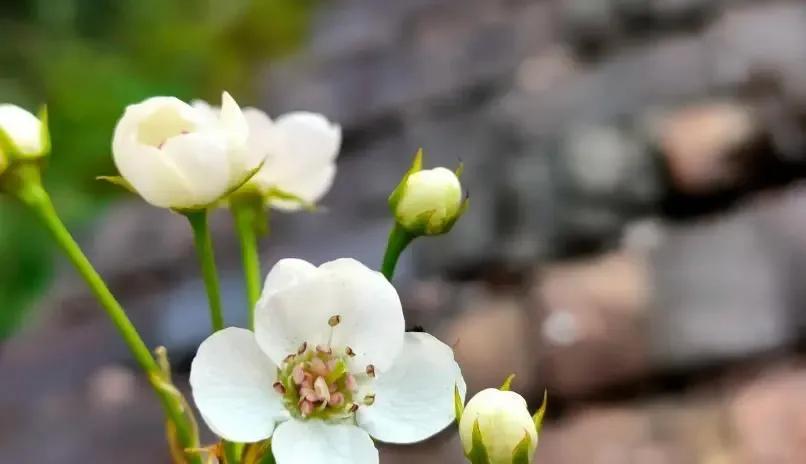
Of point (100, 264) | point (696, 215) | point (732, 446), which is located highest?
point (696, 215)

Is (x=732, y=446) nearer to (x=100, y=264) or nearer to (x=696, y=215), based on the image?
(x=696, y=215)

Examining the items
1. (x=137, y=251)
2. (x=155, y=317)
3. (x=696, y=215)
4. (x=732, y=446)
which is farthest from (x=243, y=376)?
(x=137, y=251)

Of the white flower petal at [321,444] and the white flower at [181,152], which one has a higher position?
the white flower at [181,152]

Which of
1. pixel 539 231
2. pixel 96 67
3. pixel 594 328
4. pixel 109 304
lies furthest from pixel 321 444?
pixel 96 67

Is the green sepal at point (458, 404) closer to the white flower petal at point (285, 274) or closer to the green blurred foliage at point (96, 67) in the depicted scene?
the white flower petal at point (285, 274)

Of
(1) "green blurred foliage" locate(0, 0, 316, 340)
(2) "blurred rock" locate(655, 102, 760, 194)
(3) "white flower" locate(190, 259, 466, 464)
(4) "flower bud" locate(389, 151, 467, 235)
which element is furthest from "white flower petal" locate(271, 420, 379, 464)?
(1) "green blurred foliage" locate(0, 0, 316, 340)

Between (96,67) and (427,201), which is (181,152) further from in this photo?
(96,67)

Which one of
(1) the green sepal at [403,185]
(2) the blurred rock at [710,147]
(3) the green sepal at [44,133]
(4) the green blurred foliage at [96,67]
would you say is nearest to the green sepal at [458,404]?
(1) the green sepal at [403,185]
